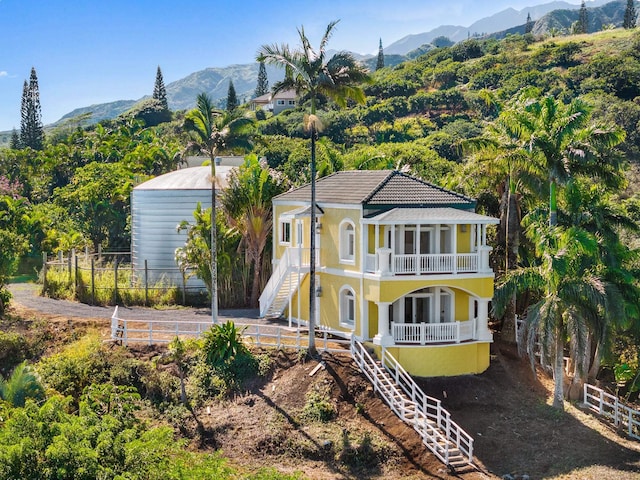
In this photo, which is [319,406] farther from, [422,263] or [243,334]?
[422,263]

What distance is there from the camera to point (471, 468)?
68.1ft

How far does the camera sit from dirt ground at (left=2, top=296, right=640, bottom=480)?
21.0 meters

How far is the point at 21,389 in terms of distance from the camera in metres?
23.6

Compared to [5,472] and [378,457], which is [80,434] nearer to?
[5,472]

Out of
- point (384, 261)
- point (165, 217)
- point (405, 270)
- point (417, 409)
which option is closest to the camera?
point (417, 409)

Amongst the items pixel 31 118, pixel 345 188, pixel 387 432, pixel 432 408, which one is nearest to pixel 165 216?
pixel 345 188

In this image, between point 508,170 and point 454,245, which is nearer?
point 454,245

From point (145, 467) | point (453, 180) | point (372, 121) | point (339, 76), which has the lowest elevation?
point (145, 467)

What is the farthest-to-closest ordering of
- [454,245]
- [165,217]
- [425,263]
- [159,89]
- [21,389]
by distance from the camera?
1. [159,89]
2. [165,217]
3. [454,245]
4. [425,263]
5. [21,389]

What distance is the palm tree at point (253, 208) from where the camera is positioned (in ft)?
110

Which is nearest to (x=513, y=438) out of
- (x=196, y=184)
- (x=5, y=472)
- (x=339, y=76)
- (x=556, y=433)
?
(x=556, y=433)

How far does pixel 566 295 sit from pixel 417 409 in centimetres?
633

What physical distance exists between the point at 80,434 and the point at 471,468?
1076 cm

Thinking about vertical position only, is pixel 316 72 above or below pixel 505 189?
above
